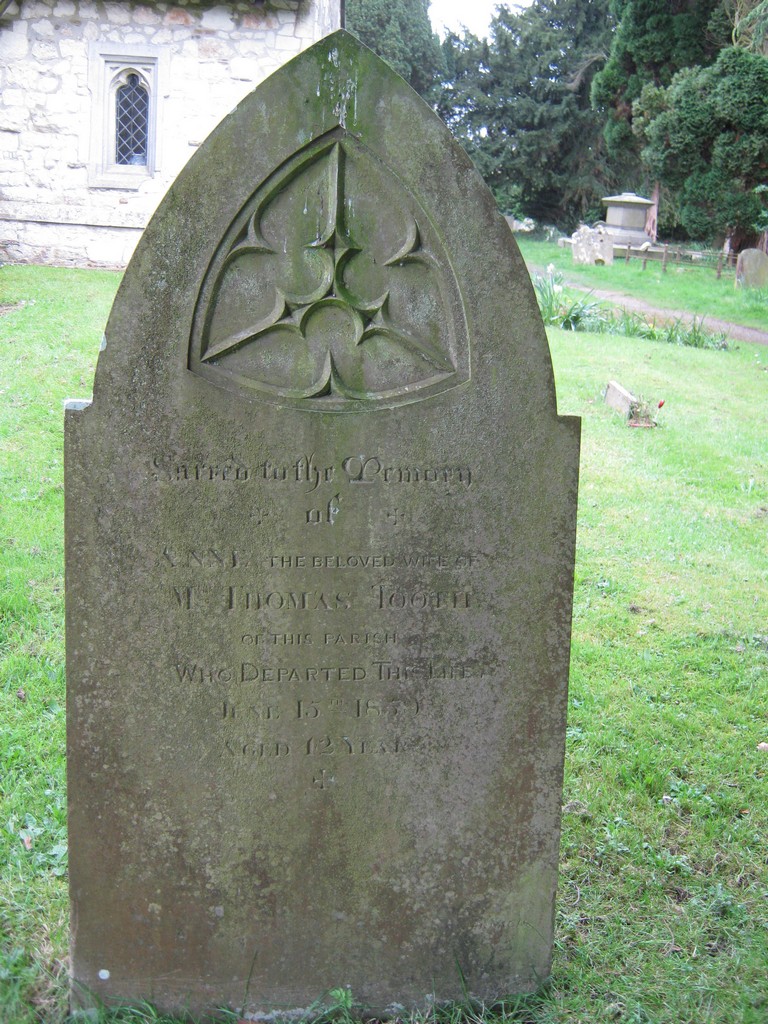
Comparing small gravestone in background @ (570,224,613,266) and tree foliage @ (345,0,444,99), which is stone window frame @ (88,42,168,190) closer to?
small gravestone in background @ (570,224,613,266)

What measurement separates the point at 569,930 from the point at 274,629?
1.50m

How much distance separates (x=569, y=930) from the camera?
3.33 meters

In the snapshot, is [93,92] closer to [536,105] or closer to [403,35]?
[403,35]

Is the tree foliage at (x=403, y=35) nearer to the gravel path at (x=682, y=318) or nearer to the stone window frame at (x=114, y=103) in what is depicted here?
the gravel path at (x=682, y=318)

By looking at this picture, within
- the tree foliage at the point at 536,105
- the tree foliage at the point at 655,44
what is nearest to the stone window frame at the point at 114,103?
the tree foliage at the point at 655,44

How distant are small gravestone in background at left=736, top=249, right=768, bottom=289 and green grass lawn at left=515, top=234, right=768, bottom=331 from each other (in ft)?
1.09

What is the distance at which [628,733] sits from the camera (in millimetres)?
4543

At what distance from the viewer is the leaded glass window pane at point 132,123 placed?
51.6 feet

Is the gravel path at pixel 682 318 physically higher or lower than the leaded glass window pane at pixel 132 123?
lower

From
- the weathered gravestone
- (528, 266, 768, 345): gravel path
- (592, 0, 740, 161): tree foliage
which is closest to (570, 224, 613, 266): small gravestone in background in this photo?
(592, 0, 740, 161): tree foliage

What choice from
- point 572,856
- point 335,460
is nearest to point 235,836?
point 335,460

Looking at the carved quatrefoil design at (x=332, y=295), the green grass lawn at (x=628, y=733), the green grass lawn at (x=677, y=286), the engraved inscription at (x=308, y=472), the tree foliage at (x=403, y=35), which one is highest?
the tree foliage at (x=403, y=35)

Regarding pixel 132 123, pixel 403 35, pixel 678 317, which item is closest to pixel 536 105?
pixel 403 35

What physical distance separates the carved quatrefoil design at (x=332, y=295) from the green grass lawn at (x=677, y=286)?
1774 cm
